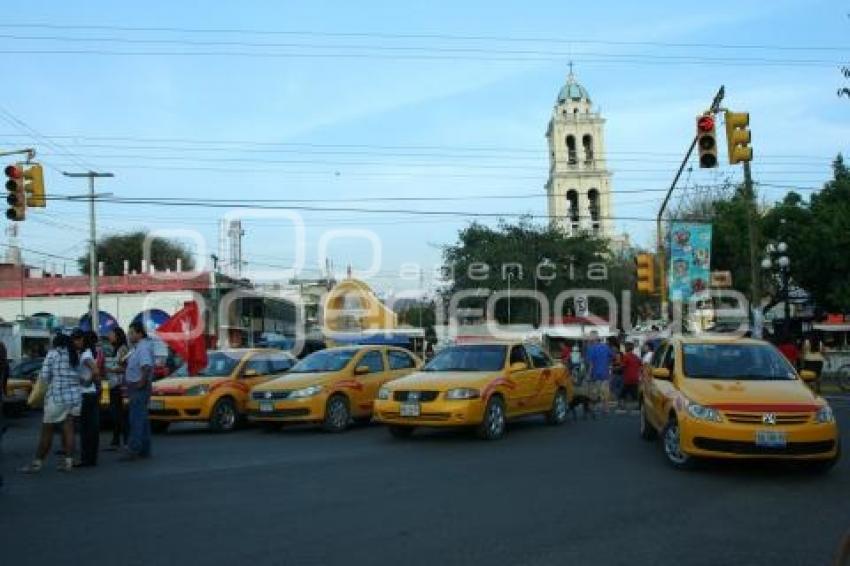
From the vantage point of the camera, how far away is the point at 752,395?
10.2m

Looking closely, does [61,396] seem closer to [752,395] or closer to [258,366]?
[258,366]

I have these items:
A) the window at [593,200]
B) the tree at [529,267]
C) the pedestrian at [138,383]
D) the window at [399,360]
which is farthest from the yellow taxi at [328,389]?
the window at [593,200]

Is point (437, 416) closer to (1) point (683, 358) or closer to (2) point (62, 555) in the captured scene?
(1) point (683, 358)

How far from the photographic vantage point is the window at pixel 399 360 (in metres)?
17.8

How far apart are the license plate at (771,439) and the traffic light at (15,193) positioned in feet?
54.5

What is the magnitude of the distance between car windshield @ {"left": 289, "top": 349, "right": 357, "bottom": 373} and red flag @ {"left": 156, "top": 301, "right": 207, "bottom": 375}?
306 cm

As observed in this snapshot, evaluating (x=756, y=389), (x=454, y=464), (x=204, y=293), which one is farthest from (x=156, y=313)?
(x=204, y=293)

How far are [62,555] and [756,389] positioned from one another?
7284 millimetres

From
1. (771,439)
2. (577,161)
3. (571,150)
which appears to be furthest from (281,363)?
(571,150)

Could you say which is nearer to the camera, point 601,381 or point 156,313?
point 601,381

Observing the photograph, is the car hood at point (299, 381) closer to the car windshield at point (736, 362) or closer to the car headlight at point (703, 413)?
the car windshield at point (736, 362)

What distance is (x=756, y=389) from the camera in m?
10.5

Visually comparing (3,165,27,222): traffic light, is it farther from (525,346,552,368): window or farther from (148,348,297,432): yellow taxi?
(525,346,552,368): window

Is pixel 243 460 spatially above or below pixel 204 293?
below
